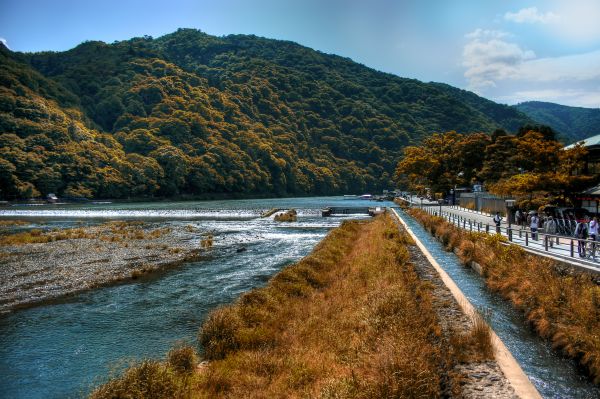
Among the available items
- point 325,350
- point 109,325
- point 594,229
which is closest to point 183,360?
point 325,350

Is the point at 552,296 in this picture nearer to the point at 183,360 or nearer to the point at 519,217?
the point at 183,360

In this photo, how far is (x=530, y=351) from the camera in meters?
12.0

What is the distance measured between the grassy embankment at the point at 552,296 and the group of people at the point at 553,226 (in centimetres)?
187

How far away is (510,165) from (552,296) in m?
49.4

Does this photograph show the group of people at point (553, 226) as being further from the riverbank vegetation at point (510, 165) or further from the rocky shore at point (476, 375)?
the rocky shore at point (476, 375)

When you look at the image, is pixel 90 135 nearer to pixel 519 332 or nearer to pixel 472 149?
pixel 472 149

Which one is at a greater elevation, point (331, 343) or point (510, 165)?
point (510, 165)

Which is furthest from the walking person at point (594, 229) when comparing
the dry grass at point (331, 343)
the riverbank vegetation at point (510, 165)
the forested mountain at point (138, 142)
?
the forested mountain at point (138, 142)

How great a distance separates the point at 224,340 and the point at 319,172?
170m

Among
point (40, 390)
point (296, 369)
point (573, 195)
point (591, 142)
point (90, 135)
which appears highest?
point (90, 135)

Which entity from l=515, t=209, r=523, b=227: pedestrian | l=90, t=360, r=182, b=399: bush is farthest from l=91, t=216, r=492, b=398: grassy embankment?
l=515, t=209, r=523, b=227: pedestrian

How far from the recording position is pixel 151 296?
19734mm

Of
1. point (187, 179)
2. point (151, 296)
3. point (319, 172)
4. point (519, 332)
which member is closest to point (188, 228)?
point (151, 296)

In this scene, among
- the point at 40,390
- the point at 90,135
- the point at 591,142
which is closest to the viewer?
the point at 40,390
